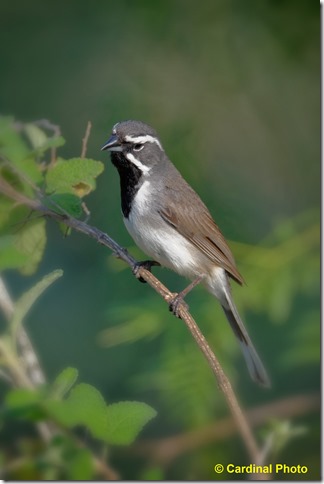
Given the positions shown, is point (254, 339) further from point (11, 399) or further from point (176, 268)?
point (11, 399)

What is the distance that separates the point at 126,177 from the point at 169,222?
83 millimetres

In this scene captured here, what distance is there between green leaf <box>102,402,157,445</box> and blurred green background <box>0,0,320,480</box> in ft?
1.55

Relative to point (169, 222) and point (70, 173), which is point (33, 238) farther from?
point (169, 222)

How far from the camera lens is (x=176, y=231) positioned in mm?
1061

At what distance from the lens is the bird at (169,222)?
1.03 m

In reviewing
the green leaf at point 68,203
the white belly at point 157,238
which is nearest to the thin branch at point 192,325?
the green leaf at point 68,203

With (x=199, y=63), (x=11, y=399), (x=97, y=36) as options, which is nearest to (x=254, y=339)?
(x=199, y=63)

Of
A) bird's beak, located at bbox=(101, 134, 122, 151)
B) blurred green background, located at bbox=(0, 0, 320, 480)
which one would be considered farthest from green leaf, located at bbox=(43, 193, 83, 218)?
blurred green background, located at bbox=(0, 0, 320, 480)

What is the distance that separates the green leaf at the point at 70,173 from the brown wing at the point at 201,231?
25 centimetres

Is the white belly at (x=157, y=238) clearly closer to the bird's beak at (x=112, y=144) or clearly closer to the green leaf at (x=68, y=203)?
the bird's beak at (x=112, y=144)

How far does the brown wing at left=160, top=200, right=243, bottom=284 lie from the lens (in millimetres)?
1055

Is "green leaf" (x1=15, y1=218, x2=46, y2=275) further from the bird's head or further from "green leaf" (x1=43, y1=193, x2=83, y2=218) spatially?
the bird's head

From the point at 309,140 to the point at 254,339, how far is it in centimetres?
33

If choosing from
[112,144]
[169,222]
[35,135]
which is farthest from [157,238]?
[35,135]
